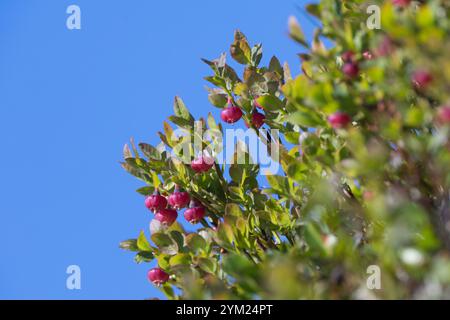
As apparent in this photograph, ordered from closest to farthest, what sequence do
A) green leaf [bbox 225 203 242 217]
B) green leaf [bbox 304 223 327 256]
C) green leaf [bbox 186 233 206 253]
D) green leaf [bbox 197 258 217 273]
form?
1. green leaf [bbox 304 223 327 256]
2. green leaf [bbox 197 258 217 273]
3. green leaf [bbox 186 233 206 253]
4. green leaf [bbox 225 203 242 217]

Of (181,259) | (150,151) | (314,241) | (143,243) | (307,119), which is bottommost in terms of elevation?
(314,241)

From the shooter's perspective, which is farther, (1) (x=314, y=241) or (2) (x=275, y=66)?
(2) (x=275, y=66)

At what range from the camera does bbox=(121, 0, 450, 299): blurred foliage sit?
1.73 metres

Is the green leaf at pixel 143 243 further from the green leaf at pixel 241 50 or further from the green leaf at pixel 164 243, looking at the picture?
the green leaf at pixel 241 50

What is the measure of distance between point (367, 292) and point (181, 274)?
2.80 ft

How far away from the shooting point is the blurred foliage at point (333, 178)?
1.73 metres

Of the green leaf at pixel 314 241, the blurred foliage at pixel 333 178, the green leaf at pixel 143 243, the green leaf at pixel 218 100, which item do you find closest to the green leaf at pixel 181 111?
the blurred foliage at pixel 333 178

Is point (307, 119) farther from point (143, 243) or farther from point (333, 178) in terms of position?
point (143, 243)

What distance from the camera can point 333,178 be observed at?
94.0 inches

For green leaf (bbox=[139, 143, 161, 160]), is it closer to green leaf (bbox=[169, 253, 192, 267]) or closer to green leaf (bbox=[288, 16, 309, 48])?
green leaf (bbox=[169, 253, 192, 267])

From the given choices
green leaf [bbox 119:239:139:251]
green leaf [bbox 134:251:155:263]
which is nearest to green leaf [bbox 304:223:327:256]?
green leaf [bbox 134:251:155:263]

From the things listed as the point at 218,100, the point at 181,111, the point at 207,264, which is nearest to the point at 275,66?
the point at 218,100

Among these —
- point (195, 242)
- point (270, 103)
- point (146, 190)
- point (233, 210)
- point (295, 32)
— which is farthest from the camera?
point (146, 190)

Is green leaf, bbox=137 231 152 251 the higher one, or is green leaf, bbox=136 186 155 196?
green leaf, bbox=136 186 155 196
